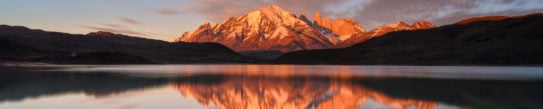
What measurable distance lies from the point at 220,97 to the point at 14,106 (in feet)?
45.0

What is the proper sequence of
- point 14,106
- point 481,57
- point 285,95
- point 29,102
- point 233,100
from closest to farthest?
1. point 14,106
2. point 29,102
3. point 233,100
4. point 285,95
5. point 481,57

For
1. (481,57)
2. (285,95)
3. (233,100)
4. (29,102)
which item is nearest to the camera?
(29,102)

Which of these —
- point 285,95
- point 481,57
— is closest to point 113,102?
point 285,95

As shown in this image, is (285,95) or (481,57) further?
(481,57)

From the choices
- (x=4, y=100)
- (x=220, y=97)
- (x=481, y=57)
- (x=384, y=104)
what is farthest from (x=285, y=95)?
(x=481, y=57)

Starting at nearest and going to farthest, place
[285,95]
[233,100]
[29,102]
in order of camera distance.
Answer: [29,102] < [233,100] < [285,95]

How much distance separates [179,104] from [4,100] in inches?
432

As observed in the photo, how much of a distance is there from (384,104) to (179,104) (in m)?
13.1

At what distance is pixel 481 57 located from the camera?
7392 inches

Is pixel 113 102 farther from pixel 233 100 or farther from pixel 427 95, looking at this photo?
pixel 427 95

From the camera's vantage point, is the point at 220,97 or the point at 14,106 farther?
the point at 220,97

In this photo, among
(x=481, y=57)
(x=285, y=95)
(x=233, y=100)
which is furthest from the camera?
(x=481, y=57)

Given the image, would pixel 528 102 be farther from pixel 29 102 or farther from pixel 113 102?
pixel 29 102

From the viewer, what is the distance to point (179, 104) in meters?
29.2
